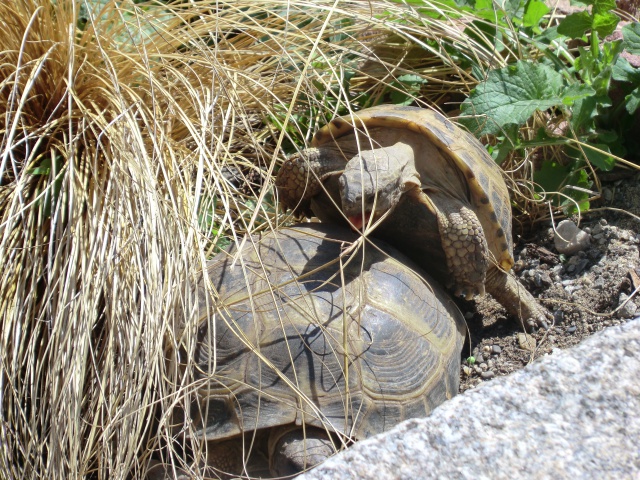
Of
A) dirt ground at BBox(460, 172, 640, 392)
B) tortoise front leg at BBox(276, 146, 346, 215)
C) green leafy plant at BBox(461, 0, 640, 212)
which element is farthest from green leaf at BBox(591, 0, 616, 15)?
tortoise front leg at BBox(276, 146, 346, 215)

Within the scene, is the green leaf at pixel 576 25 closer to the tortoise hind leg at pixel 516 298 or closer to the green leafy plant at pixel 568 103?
the green leafy plant at pixel 568 103

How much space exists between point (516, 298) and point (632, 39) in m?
0.94

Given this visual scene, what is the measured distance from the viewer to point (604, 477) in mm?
1167

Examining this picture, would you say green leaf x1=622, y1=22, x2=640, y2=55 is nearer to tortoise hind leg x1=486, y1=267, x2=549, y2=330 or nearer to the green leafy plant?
the green leafy plant

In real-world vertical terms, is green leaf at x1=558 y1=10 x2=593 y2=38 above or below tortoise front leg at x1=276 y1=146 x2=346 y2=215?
above

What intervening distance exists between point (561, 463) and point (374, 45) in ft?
6.90

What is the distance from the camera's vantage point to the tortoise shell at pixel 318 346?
1.85 metres

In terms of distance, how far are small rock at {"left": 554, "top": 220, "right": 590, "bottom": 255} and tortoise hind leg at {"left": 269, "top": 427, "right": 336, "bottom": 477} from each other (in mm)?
1170

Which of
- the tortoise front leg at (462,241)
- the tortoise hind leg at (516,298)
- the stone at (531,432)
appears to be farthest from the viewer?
the tortoise hind leg at (516,298)

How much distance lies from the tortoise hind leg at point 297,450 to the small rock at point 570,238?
1170 millimetres

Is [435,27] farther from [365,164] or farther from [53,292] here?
[53,292]

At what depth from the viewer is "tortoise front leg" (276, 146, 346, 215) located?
7.52 feet

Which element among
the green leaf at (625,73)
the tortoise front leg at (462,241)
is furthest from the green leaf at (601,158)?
the tortoise front leg at (462,241)

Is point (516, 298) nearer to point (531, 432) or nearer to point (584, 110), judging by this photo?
point (584, 110)
